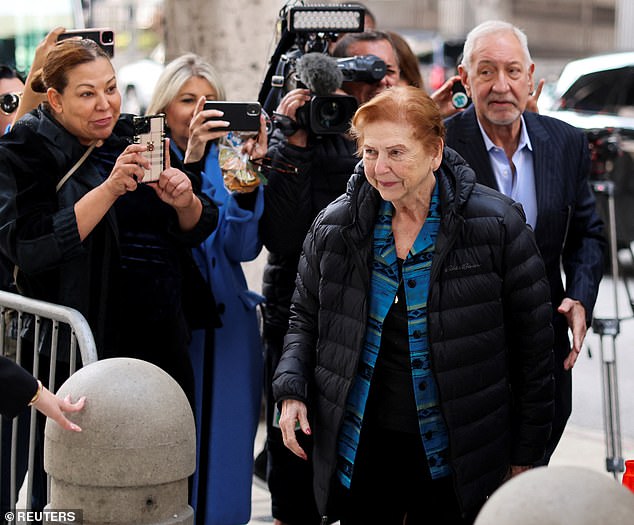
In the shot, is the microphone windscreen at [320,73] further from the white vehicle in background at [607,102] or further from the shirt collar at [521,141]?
the white vehicle in background at [607,102]

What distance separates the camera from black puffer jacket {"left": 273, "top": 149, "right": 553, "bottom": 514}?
3.64 m

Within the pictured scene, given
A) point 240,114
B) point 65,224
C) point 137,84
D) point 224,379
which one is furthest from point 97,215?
point 137,84

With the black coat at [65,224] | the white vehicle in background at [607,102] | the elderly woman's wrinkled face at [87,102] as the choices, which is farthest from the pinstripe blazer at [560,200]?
the white vehicle in background at [607,102]

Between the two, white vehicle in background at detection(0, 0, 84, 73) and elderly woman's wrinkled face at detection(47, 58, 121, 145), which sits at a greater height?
white vehicle in background at detection(0, 0, 84, 73)

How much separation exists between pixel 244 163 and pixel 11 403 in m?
1.58

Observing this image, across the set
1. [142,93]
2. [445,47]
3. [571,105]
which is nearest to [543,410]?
[571,105]

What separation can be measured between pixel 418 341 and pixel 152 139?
48.4 inches

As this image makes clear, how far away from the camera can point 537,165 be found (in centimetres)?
456

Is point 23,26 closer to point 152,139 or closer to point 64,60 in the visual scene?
point 64,60

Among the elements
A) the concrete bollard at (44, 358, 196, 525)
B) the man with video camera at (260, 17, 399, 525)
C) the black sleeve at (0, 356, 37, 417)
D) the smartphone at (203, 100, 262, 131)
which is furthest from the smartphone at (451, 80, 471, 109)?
the black sleeve at (0, 356, 37, 417)

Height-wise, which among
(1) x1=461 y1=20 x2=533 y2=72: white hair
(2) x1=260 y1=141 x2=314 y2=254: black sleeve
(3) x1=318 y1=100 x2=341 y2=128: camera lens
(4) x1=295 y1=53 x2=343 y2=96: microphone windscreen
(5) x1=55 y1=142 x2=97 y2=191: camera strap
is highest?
(1) x1=461 y1=20 x2=533 y2=72: white hair

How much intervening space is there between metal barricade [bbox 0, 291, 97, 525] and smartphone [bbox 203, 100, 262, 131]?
0.97 m

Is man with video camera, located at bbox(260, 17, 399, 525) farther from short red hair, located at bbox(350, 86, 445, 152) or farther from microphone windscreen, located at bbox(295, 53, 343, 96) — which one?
short red hair, located at bbox(350, 86, 445, 152)

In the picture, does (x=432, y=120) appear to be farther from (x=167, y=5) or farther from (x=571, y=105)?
(x=571, y=105)
